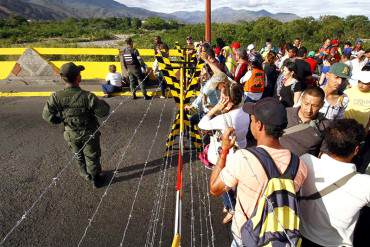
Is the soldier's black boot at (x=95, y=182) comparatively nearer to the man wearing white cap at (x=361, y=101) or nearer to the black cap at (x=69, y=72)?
the black cap at (x=69, y=72)

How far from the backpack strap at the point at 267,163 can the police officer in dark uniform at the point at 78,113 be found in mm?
2795

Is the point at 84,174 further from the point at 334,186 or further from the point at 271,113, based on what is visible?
the point at 334,186

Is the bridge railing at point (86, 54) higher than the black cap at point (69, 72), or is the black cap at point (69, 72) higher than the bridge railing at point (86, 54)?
the black cap at point (69, 72)

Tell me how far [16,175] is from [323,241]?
4.73m

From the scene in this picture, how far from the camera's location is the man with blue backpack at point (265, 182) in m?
1.77

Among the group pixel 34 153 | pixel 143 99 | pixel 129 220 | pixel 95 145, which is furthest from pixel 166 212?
pixel 143 99

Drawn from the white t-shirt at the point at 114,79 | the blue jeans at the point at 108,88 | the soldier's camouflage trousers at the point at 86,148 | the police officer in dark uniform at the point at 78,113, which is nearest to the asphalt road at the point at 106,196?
A: the soldier's camouflage trousers at the point at 86,148

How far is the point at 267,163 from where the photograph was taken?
1850mm

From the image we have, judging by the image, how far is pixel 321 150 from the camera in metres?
2.75

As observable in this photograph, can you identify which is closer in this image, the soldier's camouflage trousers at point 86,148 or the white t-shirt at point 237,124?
the white t-shirt at point 237,124

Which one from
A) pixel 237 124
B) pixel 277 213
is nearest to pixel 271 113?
pixel 277 213

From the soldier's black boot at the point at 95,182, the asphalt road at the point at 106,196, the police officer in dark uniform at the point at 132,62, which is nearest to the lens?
the asphalt road at the point at 106,196

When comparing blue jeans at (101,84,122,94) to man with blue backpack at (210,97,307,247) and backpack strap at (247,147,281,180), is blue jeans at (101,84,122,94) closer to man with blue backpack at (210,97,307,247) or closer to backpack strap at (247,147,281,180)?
man with blue backpack at (210,97,307,247)

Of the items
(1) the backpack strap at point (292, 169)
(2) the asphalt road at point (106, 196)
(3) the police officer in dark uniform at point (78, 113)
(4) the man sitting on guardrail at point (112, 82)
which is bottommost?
(2) the asphalt road at point (106, 196)
